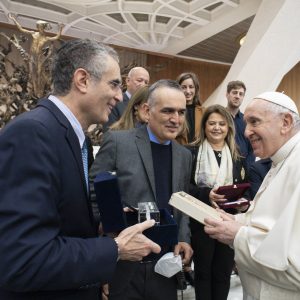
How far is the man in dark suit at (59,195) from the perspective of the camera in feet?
3.30

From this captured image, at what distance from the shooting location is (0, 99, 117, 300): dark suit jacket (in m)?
1.00

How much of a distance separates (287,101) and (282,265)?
877mm

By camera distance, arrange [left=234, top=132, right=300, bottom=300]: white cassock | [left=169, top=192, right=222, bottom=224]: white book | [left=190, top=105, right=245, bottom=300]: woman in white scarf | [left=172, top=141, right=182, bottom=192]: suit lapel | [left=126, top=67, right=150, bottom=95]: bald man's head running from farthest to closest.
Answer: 1. [left=126, top=67, right=150, bottom=95]: bald man's head
2. [left=190, top=105, right=245, bottom=300]: woman in white scarf
3. [left=172, top=141, right=182, bottom=192]: suit lapel
4. [left=169, top=192, right=222, bottom=224]: white book
5. [left=234, top=132, right=300, bottom=300]: white cassock

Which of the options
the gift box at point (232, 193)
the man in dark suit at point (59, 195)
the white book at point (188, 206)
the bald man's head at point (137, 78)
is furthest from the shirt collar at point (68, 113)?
the bald man's head at point (137, 78)

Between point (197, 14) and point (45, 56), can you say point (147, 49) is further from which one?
point (45, 56)

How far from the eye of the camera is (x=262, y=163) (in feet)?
9.68

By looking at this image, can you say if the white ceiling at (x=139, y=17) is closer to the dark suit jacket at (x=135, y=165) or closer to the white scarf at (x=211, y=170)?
the white scarf at (x=211, y=170)

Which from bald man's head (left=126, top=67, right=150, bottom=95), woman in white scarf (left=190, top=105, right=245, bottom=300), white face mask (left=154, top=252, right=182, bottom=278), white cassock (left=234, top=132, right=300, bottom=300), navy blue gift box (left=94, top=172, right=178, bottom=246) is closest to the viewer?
navy blue gift box (left=94, top=172, right=178, bottom=246)

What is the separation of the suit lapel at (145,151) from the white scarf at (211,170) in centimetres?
89

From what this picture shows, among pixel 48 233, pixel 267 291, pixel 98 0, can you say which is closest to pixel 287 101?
pixel 267 291

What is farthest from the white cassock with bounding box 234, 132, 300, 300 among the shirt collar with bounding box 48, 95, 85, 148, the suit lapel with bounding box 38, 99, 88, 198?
the shirt collar with bounding box 48, 95, 85, 148

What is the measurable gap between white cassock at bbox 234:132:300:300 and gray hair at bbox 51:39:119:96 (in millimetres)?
1040

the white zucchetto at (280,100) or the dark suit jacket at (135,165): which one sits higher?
the white zucchetto at (280,100)

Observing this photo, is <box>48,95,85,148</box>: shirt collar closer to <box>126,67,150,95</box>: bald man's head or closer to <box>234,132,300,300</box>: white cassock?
<box>234,132,300,300</box>: white cassock
